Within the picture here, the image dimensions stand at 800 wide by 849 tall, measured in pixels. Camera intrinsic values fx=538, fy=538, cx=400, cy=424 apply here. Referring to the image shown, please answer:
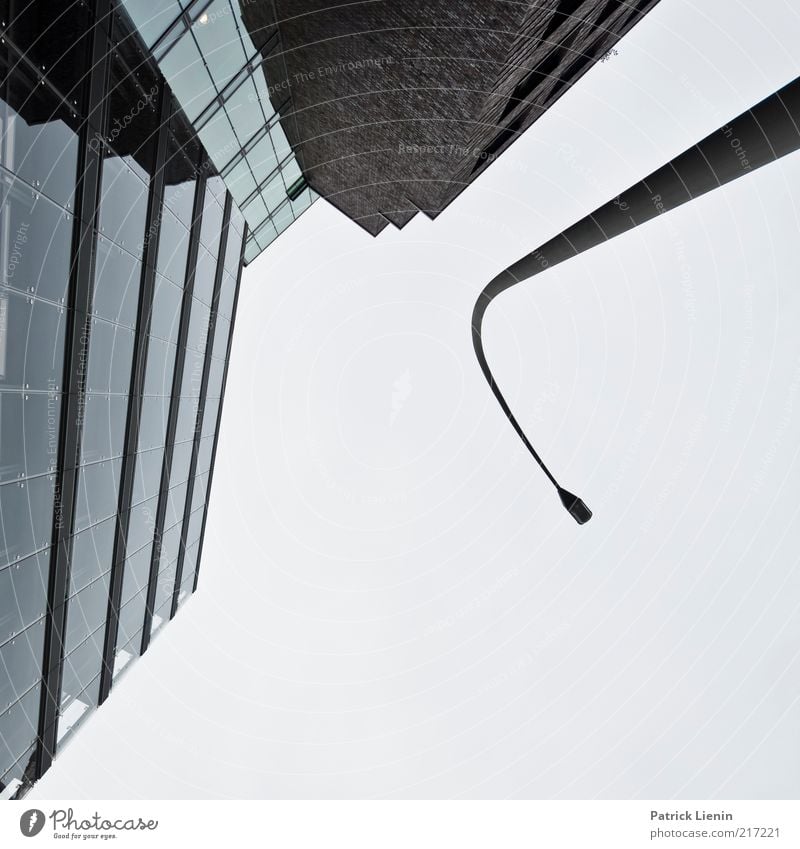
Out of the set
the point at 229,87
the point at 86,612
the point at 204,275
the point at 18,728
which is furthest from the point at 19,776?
the point at 229,87

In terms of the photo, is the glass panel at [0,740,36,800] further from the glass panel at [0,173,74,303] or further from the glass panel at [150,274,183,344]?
the glass panel at [150,274,183,344]

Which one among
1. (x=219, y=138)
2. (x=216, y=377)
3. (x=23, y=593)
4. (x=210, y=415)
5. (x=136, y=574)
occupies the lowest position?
(x=136, y=574)

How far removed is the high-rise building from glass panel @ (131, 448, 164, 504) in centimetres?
13

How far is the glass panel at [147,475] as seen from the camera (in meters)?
14.4

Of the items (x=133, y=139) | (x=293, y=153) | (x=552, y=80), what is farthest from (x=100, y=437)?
(x=552, y=80)

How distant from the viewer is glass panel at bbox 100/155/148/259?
34.5 ft

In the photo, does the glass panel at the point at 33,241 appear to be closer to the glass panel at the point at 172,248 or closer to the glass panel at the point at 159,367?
the glass panel at the point at 172,248

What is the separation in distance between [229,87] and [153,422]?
356 inches

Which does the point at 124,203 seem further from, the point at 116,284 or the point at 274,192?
the point at 274,192

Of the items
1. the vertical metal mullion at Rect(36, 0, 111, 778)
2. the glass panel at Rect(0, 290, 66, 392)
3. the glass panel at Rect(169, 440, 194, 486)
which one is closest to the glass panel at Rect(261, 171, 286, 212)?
the glass panel at Rect(169, 440, 194, 486)

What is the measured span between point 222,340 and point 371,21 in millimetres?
11479

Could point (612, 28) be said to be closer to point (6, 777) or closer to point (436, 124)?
point (436, 124)

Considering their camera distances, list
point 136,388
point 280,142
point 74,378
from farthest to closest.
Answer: point 280,142 → point 136,388 → point 74,378

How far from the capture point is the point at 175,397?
16.1 meters
